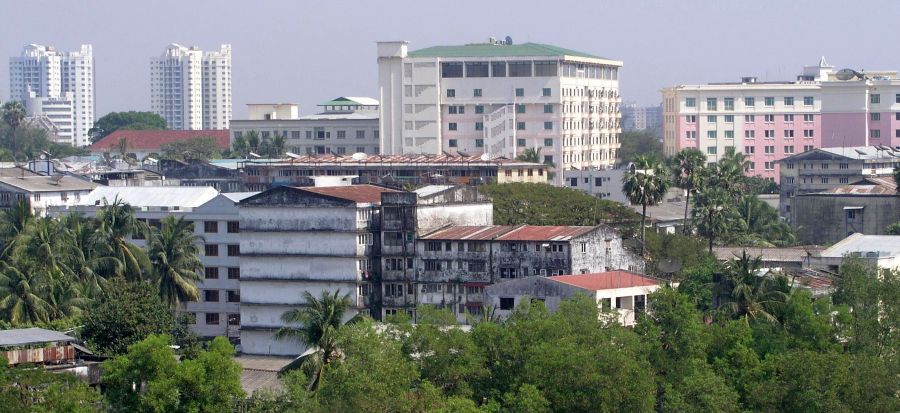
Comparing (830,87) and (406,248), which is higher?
(830,87)

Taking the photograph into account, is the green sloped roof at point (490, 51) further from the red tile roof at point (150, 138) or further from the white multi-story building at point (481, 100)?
the red tile roof at point (150, 138)

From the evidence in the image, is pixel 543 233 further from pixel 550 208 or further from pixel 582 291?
pixel 550 208

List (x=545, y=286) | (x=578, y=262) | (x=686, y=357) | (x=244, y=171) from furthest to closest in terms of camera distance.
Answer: (x=244, y=171) < (x=578, y=262) < (x=545, y=286) < (x=686, y=357)

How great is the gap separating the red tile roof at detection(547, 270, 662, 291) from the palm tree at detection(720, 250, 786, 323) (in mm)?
4897

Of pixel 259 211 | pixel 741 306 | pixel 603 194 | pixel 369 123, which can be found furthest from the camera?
pixel 369 123

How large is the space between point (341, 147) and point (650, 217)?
42.7 metres

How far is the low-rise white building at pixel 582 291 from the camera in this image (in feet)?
183

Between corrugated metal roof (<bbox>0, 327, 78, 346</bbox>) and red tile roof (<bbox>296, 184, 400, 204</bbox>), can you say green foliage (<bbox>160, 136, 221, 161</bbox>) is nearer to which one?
red tile roof (<bbox>296, 184, 400, 204</bbox>)

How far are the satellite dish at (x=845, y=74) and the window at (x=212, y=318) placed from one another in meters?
65.2

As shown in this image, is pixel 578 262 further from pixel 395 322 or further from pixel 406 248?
pixel 395 322

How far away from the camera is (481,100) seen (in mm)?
111000

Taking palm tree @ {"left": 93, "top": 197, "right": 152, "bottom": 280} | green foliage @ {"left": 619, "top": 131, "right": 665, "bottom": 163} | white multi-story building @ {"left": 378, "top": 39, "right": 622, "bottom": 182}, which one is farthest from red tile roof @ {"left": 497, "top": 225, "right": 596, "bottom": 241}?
green foliage @ {"left": 619, "top": 131, "right": 665, "bottom": 163}

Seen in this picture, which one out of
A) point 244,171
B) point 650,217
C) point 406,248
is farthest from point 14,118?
point 406,248

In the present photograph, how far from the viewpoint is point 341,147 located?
391 feet
